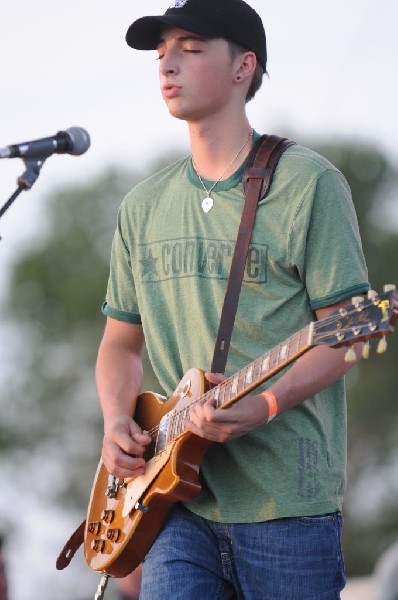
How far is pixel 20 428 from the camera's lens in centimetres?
3062

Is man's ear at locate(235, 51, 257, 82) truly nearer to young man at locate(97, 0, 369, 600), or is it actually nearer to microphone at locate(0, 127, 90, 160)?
young man at locate(97, 0, 369, 600)

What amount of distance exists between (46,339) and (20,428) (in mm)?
2392

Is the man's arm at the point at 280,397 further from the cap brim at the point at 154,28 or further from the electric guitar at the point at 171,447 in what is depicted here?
the cap brim at the point at 154,28

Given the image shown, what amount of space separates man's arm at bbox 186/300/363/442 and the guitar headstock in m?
0.29

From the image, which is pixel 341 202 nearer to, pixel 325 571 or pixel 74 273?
pixel 325 571

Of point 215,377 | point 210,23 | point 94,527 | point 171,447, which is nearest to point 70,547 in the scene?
point 94,527

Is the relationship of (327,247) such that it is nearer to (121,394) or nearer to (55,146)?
(55,146)

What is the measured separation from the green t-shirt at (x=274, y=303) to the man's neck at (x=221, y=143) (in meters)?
0.07

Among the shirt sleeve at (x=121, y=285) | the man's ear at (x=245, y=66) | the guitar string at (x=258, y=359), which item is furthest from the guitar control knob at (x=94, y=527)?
the man's ear at (x=245, y=66)

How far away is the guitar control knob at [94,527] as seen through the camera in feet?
14.6

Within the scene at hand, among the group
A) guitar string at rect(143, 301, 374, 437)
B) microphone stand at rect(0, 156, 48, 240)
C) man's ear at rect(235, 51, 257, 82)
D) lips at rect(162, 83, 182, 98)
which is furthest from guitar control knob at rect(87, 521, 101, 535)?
man's ear at rect(235, 51, 257, 82)

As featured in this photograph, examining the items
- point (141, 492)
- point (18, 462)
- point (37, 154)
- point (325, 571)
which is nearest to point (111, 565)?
point (141, 492)

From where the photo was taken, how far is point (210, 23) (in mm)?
4199

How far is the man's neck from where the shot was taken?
4.26 meters
